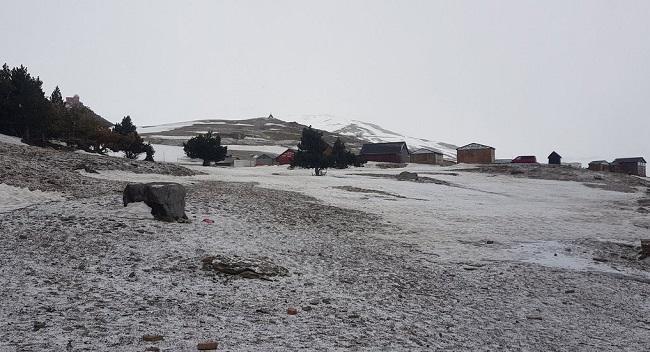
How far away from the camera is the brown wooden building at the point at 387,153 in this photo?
4131 inches

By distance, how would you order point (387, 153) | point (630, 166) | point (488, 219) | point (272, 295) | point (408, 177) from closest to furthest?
1. point (272, 295)
2. point (488, 219)
3. point (408, 177)
4. point (387, 153)
5. point (630, 166)

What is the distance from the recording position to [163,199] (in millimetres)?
16469

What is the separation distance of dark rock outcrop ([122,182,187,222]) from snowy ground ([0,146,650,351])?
542 mm

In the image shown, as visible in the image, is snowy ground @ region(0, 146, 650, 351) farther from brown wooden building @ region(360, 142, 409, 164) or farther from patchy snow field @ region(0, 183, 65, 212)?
brown wooden building @ region(360, 142, 409, 164)

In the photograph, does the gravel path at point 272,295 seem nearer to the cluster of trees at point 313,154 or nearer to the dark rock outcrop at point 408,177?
the dark rock outcrop at point 408,177

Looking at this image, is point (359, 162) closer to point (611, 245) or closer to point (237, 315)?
point (611, 245)

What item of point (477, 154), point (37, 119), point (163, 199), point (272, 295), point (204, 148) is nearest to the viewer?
point (272, 295)

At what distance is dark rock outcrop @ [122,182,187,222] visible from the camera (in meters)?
16.4

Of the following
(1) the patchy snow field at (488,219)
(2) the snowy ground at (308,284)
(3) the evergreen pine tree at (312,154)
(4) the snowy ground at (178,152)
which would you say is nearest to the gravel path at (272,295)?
(2) the snowy ground at (308,284)

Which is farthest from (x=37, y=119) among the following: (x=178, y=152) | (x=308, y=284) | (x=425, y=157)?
(x=425, y=157)

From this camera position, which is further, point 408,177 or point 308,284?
Answer: point 408,177

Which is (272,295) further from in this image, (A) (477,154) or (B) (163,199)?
(A) (477,154)

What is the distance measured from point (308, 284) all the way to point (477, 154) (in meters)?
97.0

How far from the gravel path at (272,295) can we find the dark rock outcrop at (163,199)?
25.0 inches
